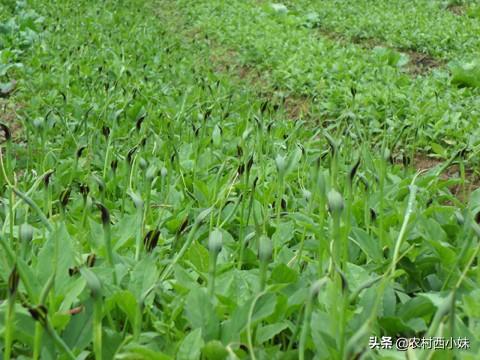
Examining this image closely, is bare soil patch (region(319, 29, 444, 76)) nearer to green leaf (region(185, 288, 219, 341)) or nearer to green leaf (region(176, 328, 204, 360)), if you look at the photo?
green leaf (region(185, 288, 219, 341))

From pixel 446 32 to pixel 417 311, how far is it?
4935 mm

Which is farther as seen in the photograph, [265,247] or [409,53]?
[409,53]

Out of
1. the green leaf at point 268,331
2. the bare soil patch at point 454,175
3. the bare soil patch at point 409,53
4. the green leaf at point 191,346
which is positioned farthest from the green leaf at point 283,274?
the bare soil patch at point 409,53

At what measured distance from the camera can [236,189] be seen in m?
2.38

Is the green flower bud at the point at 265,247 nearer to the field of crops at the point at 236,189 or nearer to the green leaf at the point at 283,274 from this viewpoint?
the field of crops at the point at 236,189

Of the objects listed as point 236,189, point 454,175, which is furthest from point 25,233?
point 454,175

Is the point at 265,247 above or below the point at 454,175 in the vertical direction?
above

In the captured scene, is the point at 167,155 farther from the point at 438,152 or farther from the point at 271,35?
the point at 271,35

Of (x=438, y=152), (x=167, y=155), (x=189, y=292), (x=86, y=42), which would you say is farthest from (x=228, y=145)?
(x=86, y=42)

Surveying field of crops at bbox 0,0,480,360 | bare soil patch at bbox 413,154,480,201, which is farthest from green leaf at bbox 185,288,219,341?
bare soil patch at bbox 413,154,480,201

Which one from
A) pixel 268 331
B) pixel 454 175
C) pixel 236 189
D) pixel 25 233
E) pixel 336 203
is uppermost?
pixel 336 203

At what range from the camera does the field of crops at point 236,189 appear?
133cm

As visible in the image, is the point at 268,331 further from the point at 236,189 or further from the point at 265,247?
the point at 236,189

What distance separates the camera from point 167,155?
2.56m
